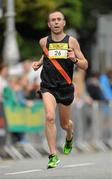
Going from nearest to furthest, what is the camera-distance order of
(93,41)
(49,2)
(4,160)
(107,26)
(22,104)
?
(4,160) < (22,104) < (49,2) < (107,26) < (93,41)

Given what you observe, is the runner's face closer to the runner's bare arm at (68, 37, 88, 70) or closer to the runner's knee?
the runner's bare arm at (68, 37, 88, 70)

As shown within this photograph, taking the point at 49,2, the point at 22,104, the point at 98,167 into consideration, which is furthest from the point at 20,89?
the point at 49,2

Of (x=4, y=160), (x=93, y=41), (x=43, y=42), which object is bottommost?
(x=93, y=41)

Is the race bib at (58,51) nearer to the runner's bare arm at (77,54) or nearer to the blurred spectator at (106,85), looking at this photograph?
the runner's bare arm at (77,54)

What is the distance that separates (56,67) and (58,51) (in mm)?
233

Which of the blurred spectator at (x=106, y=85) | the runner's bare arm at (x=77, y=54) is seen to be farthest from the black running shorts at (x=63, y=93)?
the blurred spectator at (x=106, y=85)

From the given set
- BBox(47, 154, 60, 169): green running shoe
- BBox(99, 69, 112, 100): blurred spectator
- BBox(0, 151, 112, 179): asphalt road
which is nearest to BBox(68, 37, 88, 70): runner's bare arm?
BBox(47, 154, 60, 169): green running shoe

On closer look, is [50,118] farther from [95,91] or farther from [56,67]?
[95,91]

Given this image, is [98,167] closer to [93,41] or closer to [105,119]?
[105,119]

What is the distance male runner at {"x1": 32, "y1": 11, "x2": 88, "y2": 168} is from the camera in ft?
47.5

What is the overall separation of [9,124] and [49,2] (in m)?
12.4

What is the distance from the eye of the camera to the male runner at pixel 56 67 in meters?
14.5

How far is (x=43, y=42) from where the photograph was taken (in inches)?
580

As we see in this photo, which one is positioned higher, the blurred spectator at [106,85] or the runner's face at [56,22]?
the runner's face at [56,22]
